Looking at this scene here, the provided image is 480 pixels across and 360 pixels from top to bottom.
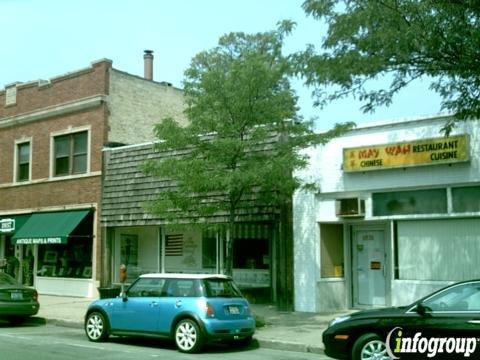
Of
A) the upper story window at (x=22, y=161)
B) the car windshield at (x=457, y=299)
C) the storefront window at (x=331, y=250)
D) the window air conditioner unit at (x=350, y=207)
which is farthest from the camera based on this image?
the upper story window at (x=22, y=161)

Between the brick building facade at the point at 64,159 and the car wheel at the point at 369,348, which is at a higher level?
the brick building facade at the point at 64,159

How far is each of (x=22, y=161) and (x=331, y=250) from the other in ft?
47.3

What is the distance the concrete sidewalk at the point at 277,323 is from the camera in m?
12.5

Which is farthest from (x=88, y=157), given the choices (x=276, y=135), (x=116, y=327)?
(x=116, y=327)

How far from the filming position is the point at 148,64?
96.2 feet

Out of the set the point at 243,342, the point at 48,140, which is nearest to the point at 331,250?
the point at 243,342

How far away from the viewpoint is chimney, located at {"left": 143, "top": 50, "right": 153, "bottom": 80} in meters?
29.2

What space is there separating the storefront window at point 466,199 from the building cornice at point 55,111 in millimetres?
13163

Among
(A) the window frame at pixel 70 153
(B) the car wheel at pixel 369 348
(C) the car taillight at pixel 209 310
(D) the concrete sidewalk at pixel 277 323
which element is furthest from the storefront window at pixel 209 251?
(B) the car wheel at pixel 369 348

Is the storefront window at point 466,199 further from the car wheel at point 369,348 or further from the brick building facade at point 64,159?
the brick building facade at point 64,159

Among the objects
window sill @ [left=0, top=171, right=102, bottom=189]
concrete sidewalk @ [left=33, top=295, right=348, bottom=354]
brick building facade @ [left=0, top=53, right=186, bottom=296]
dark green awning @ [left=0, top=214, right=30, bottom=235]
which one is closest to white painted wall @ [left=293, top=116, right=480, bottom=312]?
concrete sidewalk @ [left=33, top=295, right=348, bottom=354]

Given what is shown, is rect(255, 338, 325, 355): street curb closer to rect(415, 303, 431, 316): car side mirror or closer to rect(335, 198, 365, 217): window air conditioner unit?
rect(415, 303, 431, 316): car side mirror

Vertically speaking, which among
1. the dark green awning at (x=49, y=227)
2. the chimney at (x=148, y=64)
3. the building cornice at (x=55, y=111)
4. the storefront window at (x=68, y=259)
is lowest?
the storefront window at (x=68, y=259)

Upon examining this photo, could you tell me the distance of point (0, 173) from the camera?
26984 mm
